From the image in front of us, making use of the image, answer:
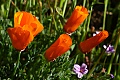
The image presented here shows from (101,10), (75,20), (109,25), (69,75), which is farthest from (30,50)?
(101,10)

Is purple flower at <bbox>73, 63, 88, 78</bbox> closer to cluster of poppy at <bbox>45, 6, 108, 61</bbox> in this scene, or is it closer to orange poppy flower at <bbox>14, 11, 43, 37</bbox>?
cluster of poppy at <bbox>45, 6, 108, 61</bbox>

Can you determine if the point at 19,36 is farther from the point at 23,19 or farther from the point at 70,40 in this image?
the point at 70,40

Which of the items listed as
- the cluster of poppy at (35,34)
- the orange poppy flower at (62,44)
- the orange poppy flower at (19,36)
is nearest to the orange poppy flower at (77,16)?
the cluster of poppy at (35,34)

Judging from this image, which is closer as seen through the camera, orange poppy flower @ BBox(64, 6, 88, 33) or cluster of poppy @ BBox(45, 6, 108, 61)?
cluster of poppy @ BBox(45, 6, 108, 61)

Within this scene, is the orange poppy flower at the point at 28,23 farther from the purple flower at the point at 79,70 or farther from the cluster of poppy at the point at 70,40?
the purple flower at the point at 79,70

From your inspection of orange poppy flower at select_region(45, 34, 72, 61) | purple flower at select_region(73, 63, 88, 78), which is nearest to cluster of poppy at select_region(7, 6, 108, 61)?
orange poppy flower at select_region(45, 34, 72, 61)

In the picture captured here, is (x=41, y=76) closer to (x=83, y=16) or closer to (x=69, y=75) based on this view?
(x=69, y=75)

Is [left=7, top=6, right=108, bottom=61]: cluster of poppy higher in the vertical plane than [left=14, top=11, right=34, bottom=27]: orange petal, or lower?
lower
